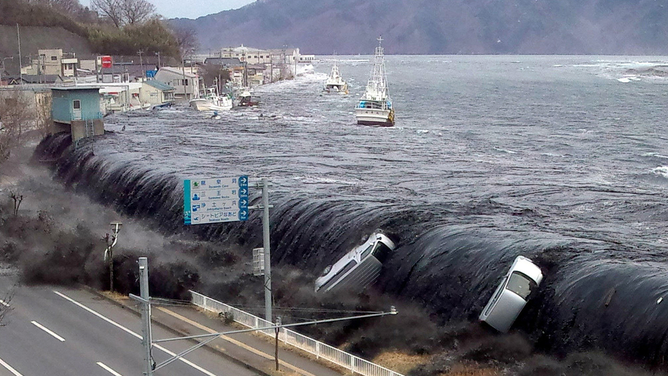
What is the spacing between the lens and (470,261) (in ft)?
77.4

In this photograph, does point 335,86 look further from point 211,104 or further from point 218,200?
point 218,200

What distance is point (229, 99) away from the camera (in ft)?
279

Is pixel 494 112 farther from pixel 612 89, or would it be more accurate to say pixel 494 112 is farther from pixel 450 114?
pixel 612 89

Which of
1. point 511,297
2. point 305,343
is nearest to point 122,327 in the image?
point 305,343

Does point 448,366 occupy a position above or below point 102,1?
below

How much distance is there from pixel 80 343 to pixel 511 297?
10.7 meters

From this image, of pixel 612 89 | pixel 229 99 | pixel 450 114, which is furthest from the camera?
pixel 612 89

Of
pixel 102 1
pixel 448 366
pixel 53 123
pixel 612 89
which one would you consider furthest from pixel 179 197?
pixel 102 1

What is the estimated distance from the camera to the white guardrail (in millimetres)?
17812

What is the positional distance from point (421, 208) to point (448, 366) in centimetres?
1215

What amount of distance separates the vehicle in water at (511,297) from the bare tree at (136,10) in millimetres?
136554

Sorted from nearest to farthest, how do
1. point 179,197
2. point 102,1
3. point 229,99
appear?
point 179,197 → point 229,99 → point 102,1

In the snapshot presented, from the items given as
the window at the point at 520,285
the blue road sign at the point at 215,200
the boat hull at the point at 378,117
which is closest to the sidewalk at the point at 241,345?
the blue road sign at the point at 215,200

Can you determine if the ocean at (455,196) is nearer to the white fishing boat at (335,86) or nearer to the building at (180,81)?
the building at (180,81)
